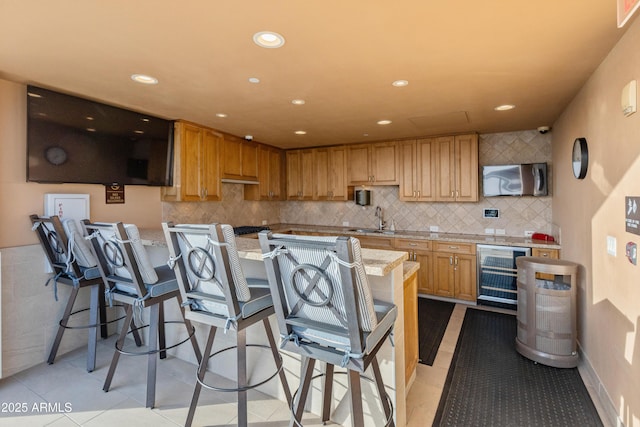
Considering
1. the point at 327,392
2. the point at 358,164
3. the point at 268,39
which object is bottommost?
the point at 327,392

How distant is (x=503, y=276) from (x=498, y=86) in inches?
91.4

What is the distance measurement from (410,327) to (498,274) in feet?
7.20

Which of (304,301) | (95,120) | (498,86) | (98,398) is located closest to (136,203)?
(95,120)

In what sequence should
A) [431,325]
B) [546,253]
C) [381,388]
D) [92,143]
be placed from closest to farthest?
[381,388]
[92,143]
[431,325]
[546,253]

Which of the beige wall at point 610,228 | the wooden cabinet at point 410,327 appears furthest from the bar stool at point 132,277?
the beige wall at point 610,228

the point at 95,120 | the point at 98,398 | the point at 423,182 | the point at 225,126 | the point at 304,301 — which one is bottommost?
the point at 98,398

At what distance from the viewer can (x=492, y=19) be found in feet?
5.15

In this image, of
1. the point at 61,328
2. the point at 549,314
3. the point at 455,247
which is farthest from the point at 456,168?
the point at 61,328

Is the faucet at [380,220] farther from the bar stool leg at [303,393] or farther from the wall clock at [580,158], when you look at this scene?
the bar stool leg at [303,393]

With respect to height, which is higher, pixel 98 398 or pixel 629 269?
pixel 629 269

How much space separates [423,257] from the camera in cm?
422

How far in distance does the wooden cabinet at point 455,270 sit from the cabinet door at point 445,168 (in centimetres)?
71

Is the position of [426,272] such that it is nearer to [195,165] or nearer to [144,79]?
[195,165]

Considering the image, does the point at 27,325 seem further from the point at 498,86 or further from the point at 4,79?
the point at 498,86
